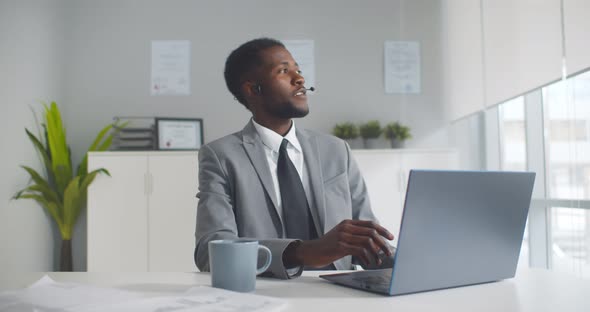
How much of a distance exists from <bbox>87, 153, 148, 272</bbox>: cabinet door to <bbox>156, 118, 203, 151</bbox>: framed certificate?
24 cm

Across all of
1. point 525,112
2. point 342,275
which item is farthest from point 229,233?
point 525,112

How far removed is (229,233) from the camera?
1.28 meters

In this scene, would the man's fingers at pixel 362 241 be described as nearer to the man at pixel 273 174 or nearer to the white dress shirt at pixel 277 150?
the man at pixel 273 174

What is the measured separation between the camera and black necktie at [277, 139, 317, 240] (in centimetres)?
144

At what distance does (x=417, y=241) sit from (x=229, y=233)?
22.8 inches

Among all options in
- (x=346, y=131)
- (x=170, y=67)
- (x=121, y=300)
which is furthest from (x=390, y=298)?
(x=170, y=67)

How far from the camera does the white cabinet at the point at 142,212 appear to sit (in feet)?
9.76

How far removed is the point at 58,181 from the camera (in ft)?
10.3

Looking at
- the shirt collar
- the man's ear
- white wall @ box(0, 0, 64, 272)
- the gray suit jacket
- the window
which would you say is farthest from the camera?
white wall @ box(0, 0, 64, 272)

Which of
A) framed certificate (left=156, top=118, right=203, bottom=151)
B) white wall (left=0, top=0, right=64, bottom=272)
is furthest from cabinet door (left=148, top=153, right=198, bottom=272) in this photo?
white wall (left=0, top=0, right=64, bottom=272)

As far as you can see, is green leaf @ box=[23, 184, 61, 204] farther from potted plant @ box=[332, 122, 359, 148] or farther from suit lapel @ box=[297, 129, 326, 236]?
suit lapel @ box=[297, 129, 326, 236]

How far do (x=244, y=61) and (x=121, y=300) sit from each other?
1112mm

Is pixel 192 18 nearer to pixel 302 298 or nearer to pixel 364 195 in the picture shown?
pixel 364 195

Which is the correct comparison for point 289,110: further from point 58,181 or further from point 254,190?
point 58,181
